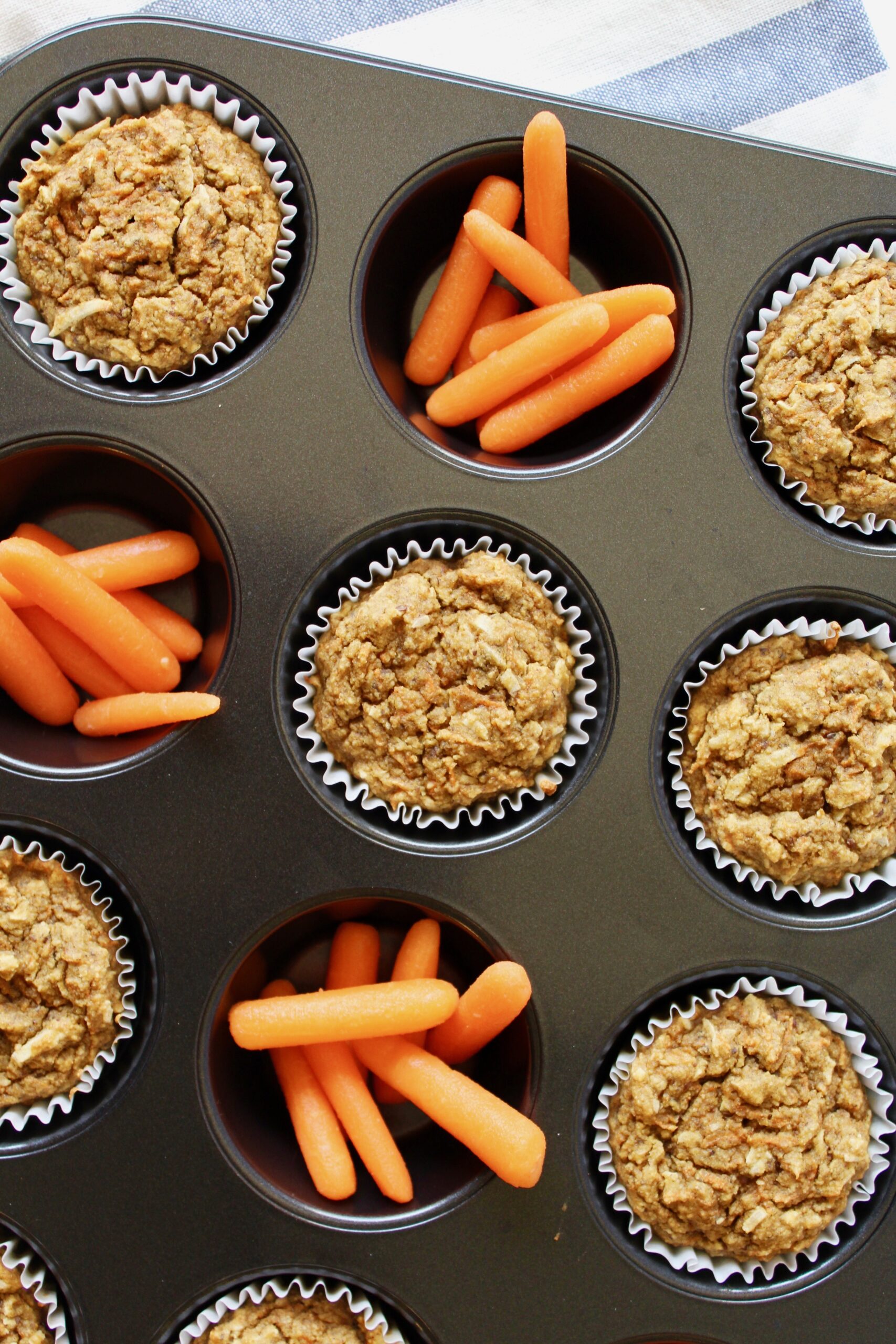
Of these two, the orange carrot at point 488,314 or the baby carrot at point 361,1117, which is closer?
the baby carrot at point 361,1117

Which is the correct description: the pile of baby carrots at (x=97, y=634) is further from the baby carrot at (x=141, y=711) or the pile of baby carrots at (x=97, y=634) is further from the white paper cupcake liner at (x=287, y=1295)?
the white paper cupcake liner at (x=287, y=1295)

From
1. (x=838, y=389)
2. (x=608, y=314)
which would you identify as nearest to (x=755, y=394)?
(x=838, y=389)

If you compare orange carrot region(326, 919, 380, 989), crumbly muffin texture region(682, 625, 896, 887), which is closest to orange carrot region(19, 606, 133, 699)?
orange carrot region(326, 919, 380, 989)

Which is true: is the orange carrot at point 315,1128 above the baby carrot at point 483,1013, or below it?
below

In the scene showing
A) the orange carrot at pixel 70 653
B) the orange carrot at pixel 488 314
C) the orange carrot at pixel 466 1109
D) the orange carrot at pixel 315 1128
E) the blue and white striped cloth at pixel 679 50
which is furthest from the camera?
the blue and white striped cloth at pixel 679 50

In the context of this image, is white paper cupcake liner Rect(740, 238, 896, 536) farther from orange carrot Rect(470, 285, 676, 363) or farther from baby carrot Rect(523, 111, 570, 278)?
baby carrot Rect(523, 111, 570, 278)

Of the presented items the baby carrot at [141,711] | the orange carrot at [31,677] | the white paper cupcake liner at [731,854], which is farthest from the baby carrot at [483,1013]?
the orange carrot at [31,677]

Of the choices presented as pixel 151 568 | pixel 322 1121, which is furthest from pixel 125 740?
pixel 322 1121
